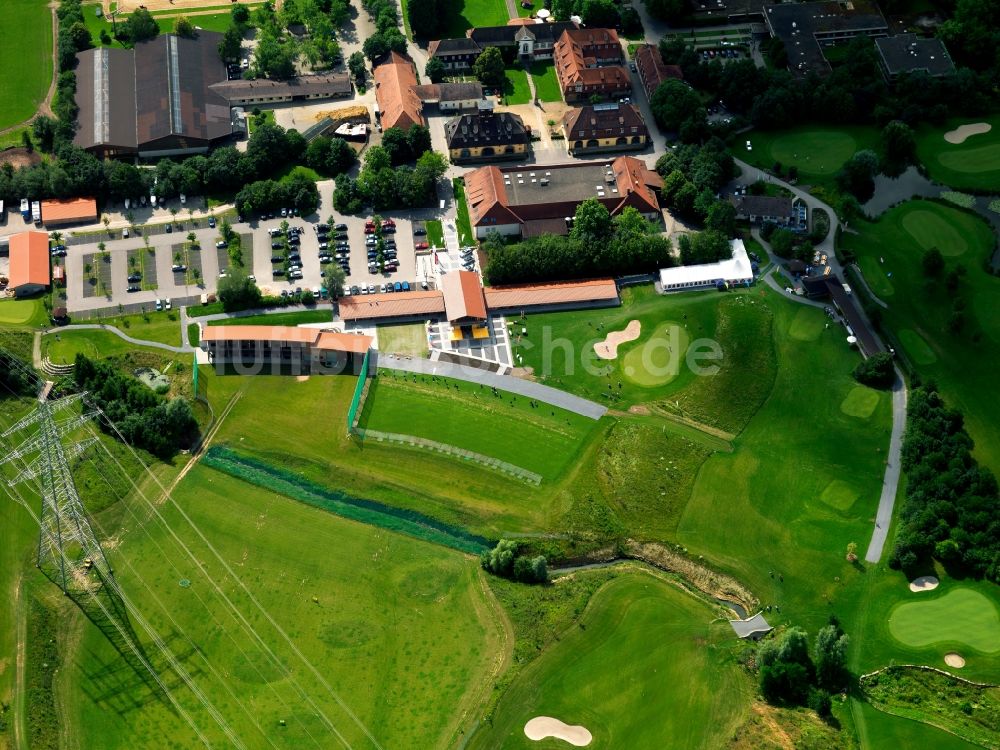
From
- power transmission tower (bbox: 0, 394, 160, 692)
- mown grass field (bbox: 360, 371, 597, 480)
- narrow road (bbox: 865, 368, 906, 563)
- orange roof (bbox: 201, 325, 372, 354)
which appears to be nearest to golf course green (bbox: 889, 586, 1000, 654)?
narrow road (bbox: 865, 368, 906, 563)

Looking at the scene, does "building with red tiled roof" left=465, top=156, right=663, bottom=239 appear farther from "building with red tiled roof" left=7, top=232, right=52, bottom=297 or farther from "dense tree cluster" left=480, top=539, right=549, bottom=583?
"building with red tiled roof" left=7, top=232, right=52, bottom=297

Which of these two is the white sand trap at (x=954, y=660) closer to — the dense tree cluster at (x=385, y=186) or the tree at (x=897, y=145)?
the tree at (x=897, y=145)

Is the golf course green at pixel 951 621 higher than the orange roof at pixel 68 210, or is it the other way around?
the orange roof at pixel 68 210

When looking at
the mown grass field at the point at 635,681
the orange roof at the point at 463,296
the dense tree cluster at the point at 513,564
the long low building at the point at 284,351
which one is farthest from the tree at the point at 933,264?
the long low building at the point at 284,351

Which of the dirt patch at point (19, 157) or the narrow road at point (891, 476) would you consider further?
the dirt patch at point (19, 157)

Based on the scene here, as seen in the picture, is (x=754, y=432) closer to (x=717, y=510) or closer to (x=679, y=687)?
(x=717, y=510)

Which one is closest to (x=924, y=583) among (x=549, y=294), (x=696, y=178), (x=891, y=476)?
(x=891, y=476)

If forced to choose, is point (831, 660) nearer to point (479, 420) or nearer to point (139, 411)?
point (479, 420)
